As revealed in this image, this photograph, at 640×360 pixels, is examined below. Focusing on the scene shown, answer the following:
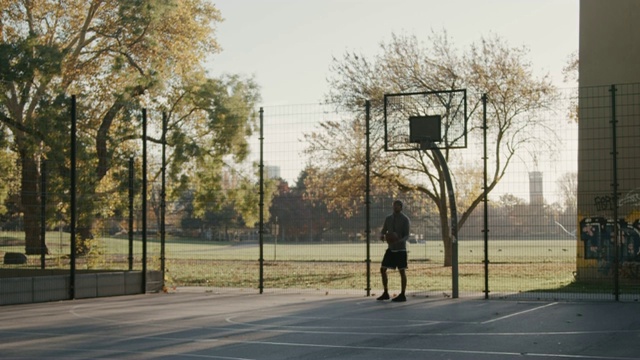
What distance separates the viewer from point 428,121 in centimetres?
1728

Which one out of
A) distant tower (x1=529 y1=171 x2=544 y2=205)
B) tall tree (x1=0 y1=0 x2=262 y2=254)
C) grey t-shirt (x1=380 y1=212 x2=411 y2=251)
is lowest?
grey t-shirt (x1=380 y1=212 x2=411 y2=251)

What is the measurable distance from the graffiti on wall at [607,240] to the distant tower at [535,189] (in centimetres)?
320

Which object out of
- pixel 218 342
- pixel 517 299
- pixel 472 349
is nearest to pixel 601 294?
pixel 517 299

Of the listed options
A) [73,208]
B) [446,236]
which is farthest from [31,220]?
[446,236]

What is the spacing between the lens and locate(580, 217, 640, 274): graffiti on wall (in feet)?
65.3

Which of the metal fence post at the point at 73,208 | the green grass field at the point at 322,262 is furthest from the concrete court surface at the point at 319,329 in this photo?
the green grass field at the point at 322,262

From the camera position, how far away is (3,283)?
16.2 metres

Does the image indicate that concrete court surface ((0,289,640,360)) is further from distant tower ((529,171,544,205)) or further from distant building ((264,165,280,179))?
distant building ((264,165,280,179))

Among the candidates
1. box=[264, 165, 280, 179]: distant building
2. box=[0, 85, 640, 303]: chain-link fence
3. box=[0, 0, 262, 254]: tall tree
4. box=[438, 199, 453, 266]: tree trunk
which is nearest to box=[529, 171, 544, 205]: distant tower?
box=[0, 85, 640, 303]: chain-link fence

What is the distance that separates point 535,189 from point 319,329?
689 cm

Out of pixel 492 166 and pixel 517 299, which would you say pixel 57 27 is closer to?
pixel 492 166

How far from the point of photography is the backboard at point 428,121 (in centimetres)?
1725

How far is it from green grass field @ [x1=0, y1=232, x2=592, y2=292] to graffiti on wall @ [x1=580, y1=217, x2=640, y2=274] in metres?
0.48

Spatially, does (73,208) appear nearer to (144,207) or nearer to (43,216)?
(43,216)
